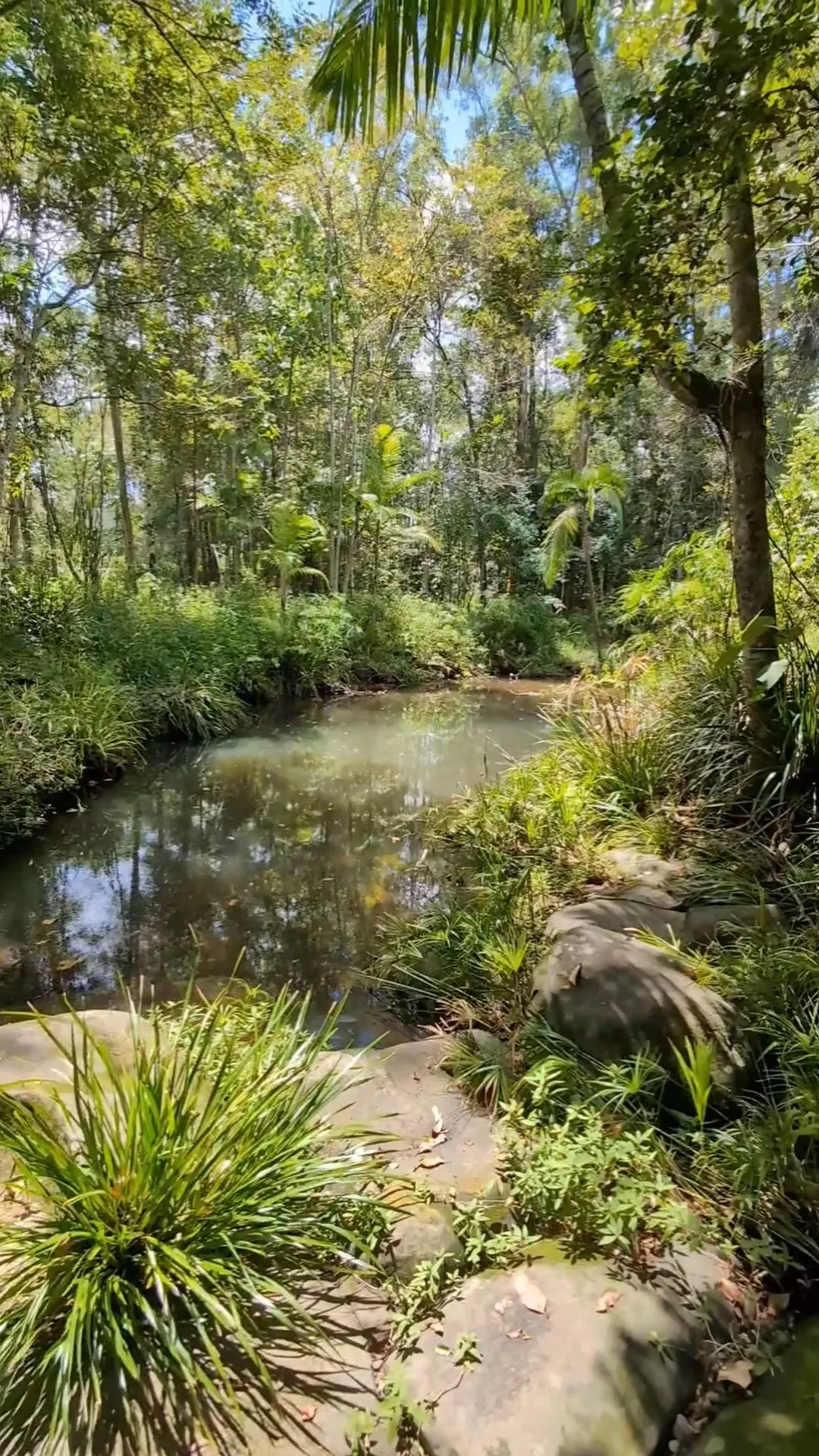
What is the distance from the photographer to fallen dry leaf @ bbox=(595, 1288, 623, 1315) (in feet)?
5.70

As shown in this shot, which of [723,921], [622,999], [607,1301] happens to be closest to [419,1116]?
[622,999]

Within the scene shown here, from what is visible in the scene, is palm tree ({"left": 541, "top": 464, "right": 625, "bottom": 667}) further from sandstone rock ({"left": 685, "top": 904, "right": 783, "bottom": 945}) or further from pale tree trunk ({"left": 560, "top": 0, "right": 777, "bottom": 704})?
sandstone rock ({"left": 685, "top": 904, "right": 783, "bottom": 945})

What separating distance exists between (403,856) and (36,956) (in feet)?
8.25

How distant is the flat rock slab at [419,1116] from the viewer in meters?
2.25

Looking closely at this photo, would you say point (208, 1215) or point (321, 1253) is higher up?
point (208, 1215)

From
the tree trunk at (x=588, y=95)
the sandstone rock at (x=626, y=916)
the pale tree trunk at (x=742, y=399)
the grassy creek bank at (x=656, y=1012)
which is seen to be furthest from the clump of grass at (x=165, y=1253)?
the tree trunk at (x=588, y=95)

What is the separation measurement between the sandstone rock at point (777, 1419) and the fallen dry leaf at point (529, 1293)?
0.38 meters

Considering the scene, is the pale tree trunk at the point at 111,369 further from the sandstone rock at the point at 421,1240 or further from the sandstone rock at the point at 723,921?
the sandstone rock at the point at 421,1240

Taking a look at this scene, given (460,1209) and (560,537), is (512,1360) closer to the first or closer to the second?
(460,1209)

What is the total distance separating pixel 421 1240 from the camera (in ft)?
6.31

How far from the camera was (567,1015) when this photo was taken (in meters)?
2.66

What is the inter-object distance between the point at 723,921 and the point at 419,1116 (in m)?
1.40

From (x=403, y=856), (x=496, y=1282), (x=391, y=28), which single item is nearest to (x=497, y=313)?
(x=403, y=856)

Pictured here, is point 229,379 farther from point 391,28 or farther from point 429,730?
point 391,28
